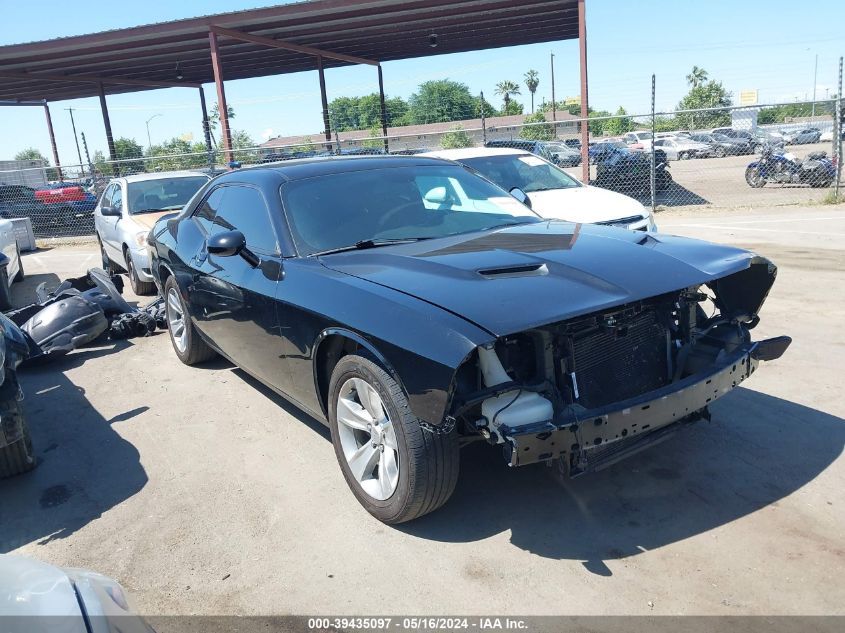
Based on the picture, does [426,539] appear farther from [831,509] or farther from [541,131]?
[541,131]

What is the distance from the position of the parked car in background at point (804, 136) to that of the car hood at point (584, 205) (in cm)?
2192

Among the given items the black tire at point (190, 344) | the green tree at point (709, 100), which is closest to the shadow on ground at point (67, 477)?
the black tire at point (190, 344)

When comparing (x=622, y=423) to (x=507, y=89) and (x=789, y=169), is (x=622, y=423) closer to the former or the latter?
(x=789, y=169)

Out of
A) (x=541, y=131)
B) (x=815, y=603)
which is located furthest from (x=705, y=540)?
(x=541, y=131)

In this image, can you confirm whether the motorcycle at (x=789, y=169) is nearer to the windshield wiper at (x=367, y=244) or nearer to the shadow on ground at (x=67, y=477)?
the windshield wiper at (x=367, y=244)

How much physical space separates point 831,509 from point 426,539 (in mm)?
1851

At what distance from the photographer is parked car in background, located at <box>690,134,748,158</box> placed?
97.7 feet

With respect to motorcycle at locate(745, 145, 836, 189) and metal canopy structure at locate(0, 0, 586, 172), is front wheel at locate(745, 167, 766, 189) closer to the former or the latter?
motorcycle at locate(745, 145, 836, 189)

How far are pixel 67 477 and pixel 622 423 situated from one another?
319cm

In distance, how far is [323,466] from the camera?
150 inches

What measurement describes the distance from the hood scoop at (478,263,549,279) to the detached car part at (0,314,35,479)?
2637 millimetres

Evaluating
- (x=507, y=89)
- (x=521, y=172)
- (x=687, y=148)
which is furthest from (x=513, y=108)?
(x=521, y=172)

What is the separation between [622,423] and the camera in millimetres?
2723

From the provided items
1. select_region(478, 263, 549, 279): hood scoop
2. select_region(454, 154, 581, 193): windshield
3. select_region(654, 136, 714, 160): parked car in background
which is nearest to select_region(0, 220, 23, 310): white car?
select_region(454, 154, 581, 193): windshield
